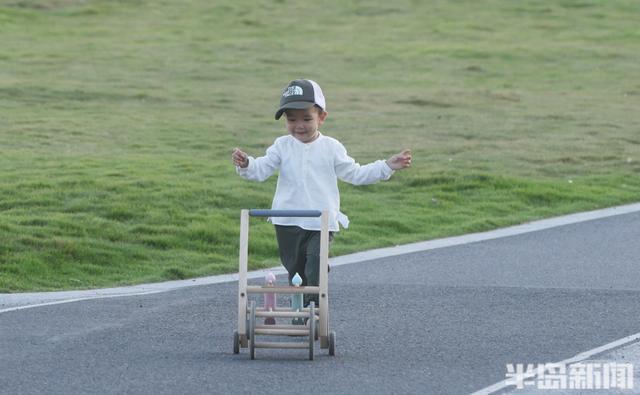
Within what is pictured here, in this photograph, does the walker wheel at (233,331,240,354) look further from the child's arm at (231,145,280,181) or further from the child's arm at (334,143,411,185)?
the child's arm at (334,143,411,185)

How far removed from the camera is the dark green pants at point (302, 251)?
9.14 meters

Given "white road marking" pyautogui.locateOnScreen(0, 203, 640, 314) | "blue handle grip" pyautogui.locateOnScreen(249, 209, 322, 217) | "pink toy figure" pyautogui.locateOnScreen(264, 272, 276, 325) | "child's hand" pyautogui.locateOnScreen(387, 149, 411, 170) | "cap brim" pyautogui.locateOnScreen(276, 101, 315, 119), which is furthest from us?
"white road marking" pyautogui.locateOnScreen(0, 203, 640, 314)

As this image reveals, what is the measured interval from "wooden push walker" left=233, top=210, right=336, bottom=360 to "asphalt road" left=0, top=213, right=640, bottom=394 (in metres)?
0.11

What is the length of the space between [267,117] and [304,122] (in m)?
16.3

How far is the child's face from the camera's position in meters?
9.15

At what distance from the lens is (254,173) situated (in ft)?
30.0

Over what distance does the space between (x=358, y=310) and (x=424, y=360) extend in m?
2.12

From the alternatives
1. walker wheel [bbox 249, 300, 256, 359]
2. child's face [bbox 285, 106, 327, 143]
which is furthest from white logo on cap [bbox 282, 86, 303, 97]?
walker wheel [bbox 249, 300, 256, 359]

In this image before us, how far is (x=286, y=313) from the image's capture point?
846 centimetres

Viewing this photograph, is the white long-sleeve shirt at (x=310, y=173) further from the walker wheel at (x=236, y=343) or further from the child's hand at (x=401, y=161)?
the walker wheel at (x=236, y=343)

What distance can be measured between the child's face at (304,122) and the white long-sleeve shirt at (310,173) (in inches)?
1.9

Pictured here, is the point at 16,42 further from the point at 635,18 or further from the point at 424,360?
the point at 424,360

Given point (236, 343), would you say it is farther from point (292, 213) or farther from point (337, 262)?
point (337, 262)

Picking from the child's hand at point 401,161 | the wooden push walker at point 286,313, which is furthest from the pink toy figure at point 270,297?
the child's hand at point 401,161
